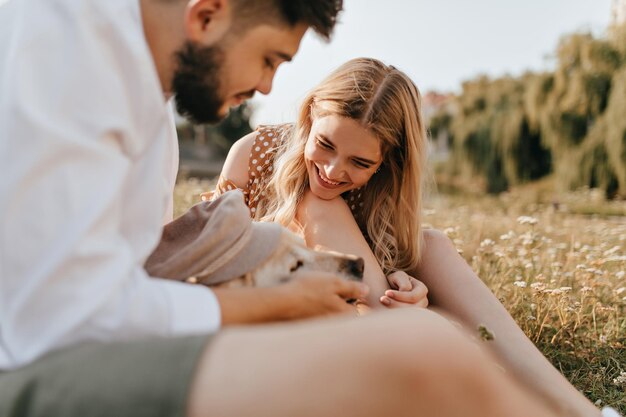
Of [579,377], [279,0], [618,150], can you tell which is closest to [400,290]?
[579,377]

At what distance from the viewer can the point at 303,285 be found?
1.54m

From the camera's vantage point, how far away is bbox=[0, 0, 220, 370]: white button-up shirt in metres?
1.19

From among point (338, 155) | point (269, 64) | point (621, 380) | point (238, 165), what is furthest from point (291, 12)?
point (621, 380)

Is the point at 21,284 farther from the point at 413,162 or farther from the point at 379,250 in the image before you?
the point at 413,162

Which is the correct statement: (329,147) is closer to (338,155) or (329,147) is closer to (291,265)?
(338,155)

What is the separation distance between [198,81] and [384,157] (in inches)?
59.5

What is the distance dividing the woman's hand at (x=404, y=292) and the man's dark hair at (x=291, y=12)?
1034 millimetres

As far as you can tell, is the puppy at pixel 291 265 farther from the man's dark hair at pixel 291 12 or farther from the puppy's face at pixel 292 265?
the man's dark hair at pixel 291 12

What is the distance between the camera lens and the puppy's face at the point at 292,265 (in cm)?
165

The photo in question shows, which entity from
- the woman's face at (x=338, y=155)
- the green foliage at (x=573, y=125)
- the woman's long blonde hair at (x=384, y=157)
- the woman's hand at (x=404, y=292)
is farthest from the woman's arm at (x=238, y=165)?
the green foliage at (x=573, y=125)

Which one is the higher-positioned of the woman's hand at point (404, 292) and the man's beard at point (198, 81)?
the man's beard at point (198, 81)

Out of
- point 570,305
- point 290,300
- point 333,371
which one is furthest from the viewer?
point 570,305

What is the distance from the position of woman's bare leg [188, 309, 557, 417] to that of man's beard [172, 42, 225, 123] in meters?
0.67

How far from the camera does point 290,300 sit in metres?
1.50
